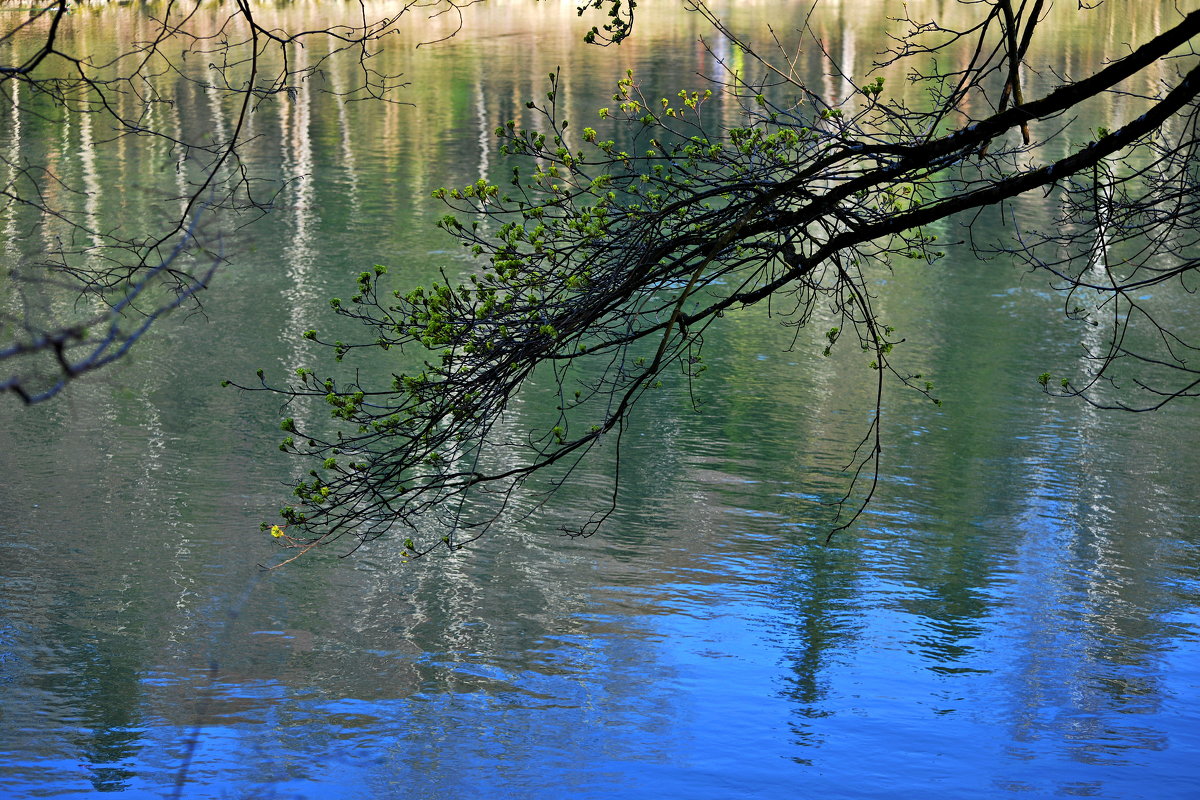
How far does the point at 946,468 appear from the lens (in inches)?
374

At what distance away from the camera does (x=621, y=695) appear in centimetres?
658

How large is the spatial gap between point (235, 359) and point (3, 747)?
586 cm

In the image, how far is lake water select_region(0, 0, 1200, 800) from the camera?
6027 millimetres

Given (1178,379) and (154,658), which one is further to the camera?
(1178,379)

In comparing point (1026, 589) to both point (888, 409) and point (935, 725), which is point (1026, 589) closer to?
point (935, 725)

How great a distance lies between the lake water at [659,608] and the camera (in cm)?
603

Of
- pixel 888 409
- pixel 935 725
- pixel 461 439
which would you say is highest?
pixel 461 439

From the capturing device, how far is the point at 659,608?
7441mm

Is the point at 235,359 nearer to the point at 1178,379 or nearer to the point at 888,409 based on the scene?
the point at 888,409

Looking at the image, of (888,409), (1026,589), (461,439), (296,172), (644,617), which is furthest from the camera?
(296,172)

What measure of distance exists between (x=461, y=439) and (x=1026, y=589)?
4170mm

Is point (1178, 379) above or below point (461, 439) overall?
below

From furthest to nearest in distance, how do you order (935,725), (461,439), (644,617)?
(644,617)
(935,725)
(461,439)

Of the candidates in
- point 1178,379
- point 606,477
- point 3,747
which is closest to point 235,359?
point 606,477
